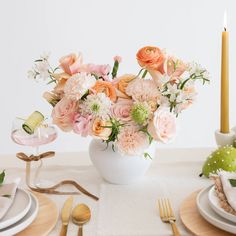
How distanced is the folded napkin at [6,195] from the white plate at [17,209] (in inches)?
0.5

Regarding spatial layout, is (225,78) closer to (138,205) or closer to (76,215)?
(138,205)

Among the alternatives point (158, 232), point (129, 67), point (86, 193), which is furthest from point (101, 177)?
point (129, 67)

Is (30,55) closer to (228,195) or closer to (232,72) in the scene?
(232,72)

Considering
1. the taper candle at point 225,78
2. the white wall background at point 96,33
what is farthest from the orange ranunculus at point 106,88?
the white wall background at point 96,33

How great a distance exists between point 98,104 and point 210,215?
37 cm

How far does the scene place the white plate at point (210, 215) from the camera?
98 centimetres

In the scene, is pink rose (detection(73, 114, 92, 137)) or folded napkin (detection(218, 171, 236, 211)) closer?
folded napkin (detection(218, 171, 236, 211))

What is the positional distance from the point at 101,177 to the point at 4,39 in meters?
1.92

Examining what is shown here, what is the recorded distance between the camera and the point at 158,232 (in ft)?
3.41

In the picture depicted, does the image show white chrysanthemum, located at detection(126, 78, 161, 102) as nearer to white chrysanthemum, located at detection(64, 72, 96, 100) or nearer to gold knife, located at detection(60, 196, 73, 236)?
white chrysanthemum, located at detection(64, 72, 96, 100)

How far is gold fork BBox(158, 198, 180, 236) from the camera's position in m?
1.04

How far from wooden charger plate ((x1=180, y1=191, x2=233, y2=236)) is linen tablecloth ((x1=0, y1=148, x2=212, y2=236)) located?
0.02 metres

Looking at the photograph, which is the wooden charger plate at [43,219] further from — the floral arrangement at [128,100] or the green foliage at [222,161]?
the green foliage at [222,161]

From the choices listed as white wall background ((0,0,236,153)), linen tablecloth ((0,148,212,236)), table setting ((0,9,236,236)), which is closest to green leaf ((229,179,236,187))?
table setting ((0,9,236,236))
